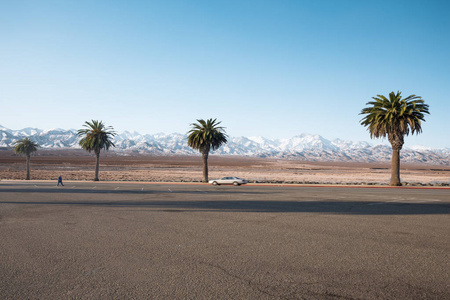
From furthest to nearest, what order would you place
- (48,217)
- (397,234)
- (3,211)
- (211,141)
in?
(211,141) < (3,211) < (48,217) < (397,234)

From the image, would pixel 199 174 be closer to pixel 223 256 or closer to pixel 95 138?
pixel 95 138

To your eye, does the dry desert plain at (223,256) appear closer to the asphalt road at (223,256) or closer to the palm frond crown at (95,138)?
the asphalt road at (223,256)

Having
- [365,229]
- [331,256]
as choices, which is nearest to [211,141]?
[365,229]

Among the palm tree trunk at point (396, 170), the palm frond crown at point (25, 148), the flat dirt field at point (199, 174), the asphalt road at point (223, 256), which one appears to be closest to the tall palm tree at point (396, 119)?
the palm tree trunk at point (396, 170)

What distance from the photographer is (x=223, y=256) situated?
7.06 meters

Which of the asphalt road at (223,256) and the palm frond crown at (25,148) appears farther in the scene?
the palm frond crown at (25,148)

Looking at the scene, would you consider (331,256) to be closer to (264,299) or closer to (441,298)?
(441,298)

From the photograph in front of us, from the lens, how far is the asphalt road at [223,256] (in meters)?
5.24

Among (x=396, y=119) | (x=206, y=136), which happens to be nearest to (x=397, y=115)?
(x=396, y=119)

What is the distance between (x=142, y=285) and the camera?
5395mm

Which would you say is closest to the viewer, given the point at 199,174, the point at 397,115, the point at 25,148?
the point at 397,115

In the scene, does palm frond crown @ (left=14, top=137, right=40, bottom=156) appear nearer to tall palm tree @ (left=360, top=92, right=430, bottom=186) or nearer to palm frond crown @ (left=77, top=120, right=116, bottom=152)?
palm frond crown @ (left=77, top=120, right=116, bottom=152)

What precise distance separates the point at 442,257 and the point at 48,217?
518 inches

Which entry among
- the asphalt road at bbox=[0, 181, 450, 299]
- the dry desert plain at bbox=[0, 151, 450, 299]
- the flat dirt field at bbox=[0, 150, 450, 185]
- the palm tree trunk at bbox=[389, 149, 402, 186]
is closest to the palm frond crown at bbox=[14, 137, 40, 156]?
the flat dirt field at bbox=[0, 150, 450, 185]
